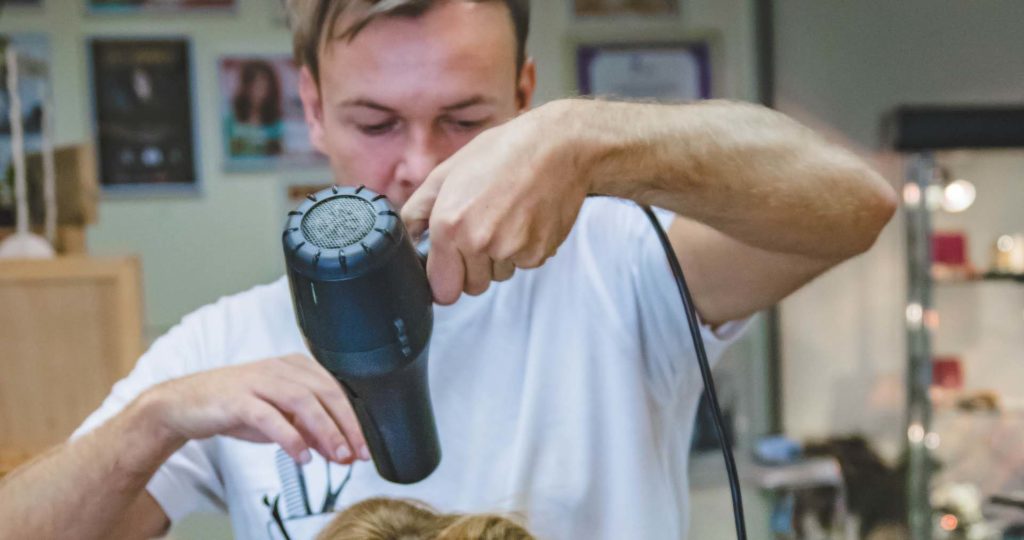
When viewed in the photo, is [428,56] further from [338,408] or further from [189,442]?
[189,442]

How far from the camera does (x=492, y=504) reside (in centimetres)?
119

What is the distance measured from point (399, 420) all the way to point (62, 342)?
55.0 inches

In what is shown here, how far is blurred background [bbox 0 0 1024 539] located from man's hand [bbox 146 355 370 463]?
2533mm

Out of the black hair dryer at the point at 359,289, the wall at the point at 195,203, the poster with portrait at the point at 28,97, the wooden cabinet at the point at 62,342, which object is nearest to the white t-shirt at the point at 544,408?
the black hair dryer at the point at 359,289

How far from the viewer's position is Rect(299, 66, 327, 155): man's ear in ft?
4.06

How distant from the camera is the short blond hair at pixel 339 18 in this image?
107cm

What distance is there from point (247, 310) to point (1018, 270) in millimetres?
3406

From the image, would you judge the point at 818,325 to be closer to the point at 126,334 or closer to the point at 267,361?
the point at 126,334

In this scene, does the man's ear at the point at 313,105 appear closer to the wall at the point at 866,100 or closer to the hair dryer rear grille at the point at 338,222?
the hair dryer rear grille at the point at 338,222

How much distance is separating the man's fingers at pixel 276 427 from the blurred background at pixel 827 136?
2602 mm

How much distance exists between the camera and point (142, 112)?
3367 mm

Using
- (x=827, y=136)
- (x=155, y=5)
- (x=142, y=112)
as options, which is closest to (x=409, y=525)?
(x=142, y=112)

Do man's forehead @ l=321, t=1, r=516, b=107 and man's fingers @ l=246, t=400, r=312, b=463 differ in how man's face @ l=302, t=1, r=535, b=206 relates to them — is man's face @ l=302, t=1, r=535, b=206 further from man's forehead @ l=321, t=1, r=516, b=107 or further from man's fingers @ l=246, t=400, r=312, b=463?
man's fingers @ l=246, t=400, r=312, b=463

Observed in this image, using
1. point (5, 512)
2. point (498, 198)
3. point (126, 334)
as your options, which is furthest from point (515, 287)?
point (126, 334)
